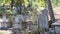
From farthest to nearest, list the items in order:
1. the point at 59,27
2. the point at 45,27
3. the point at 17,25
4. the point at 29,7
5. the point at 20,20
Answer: the point at 29,7, the point at 20,20, the point at 17,25, the point at 45,27, the point at 59,27

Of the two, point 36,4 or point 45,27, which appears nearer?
point 45,27

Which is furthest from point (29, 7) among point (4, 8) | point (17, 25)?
point (17, 25)

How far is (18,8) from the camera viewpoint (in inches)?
460

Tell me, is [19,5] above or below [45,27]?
above

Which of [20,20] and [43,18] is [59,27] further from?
[20,20]

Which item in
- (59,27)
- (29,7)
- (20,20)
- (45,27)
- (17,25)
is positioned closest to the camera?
(59,27)

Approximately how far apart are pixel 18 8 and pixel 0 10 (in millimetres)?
1645

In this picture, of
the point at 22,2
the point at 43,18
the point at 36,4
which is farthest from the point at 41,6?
the point at 43,18

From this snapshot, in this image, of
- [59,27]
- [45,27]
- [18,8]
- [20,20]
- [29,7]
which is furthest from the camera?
[29,7]

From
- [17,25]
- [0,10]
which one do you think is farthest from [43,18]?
[0,10]

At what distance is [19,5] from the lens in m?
11.7

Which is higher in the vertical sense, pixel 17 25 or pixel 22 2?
pixel 22 2

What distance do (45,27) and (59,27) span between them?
4.05 feet

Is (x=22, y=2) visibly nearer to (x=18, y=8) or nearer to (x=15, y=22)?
(x=18, y=8)
